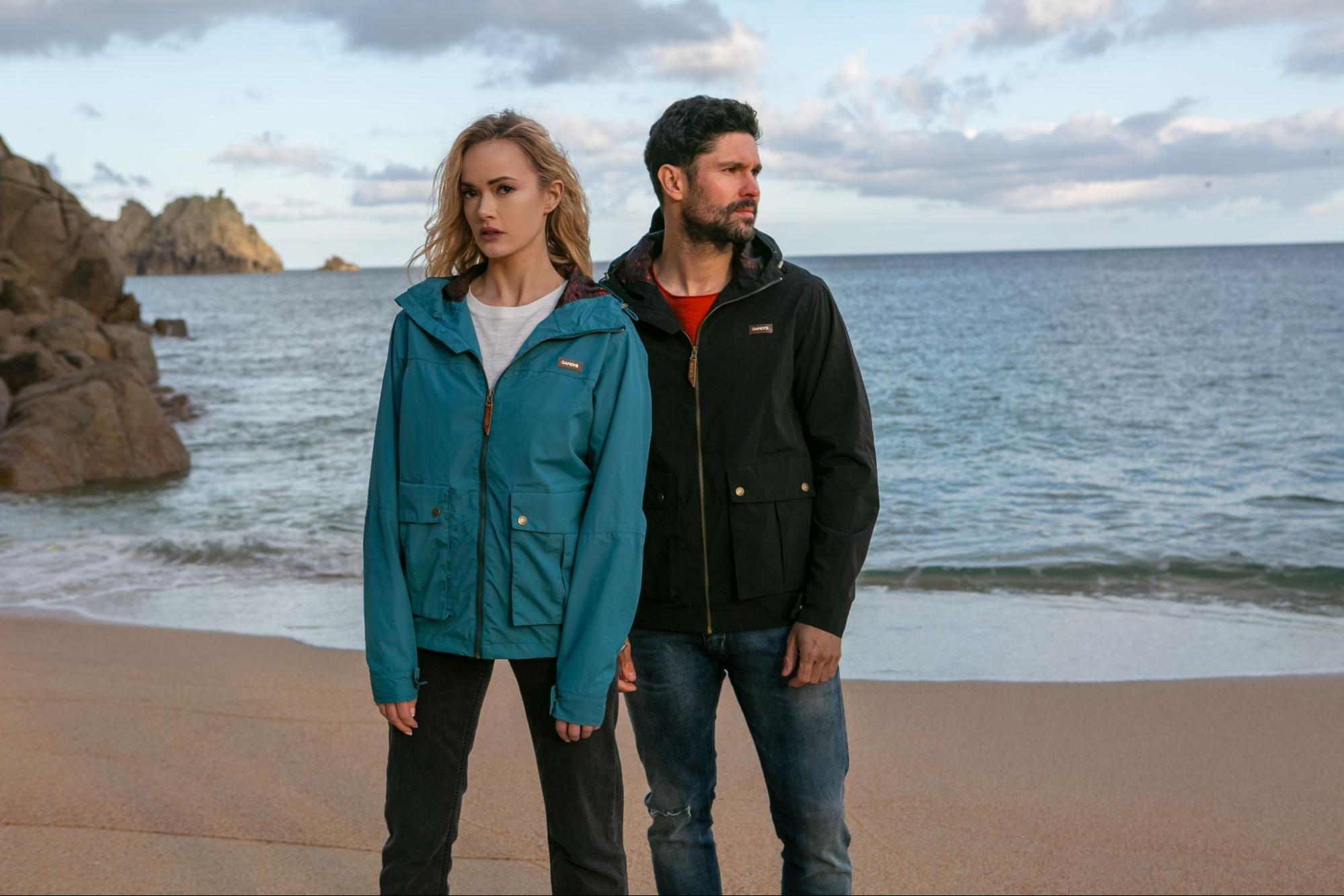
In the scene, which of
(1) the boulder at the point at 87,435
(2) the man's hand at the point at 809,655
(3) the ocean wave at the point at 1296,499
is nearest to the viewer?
(2) the man's hand at the point at 809,655

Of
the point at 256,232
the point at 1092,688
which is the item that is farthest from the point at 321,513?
the point at 256,232

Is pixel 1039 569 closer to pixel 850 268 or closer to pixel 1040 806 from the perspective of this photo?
pixel 1040 806

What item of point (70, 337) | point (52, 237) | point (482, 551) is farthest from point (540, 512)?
point (52, 237)

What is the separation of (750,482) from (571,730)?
656 millimetres

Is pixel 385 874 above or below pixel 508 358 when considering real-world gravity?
below

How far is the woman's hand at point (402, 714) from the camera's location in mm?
2377

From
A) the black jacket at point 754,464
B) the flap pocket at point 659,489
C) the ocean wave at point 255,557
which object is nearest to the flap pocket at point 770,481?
the black jacket at point 754,464

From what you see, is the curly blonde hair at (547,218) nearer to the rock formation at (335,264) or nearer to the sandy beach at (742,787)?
the sandy beach at (742,787)

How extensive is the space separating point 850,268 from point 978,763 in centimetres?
13432

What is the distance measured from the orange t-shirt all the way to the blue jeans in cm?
69

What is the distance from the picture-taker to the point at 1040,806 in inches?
169

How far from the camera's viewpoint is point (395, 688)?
7.76ft

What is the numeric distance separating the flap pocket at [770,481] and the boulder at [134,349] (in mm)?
20346

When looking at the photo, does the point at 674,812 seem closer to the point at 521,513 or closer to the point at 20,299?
the point at 521,513
